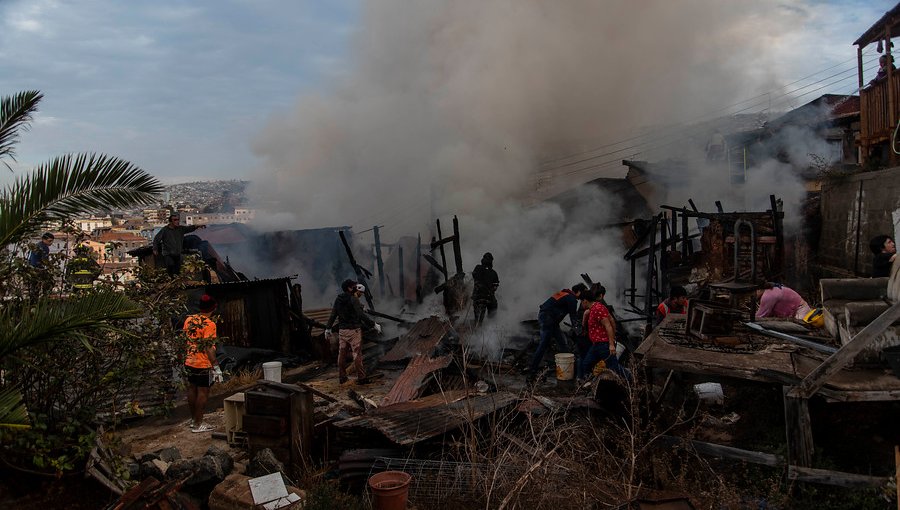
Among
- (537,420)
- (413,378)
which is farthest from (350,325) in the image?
(537,420)

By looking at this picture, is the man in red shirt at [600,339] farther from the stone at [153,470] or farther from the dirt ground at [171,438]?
the stone at [153,470]

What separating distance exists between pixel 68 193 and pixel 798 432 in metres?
5.65

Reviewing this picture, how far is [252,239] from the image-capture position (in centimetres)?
2042

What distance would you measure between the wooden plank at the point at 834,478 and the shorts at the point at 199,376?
5597 mm

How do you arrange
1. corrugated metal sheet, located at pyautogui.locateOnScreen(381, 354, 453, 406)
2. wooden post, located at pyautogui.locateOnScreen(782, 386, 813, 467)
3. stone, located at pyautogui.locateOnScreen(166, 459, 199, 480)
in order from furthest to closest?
corrugated metal sheet, located at pyautogui.locateOnScreen(381, 354, 453, 406) → stone, located at pyautogui.locateOnScreen(166, 459, 199, 480) → wooden post, located at pyautogui.locateOnScreen(782, 386, 813, 467)

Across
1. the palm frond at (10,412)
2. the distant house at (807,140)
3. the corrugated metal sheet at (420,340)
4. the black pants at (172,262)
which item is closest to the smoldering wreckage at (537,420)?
the corrugated metal sheet at (420,340)

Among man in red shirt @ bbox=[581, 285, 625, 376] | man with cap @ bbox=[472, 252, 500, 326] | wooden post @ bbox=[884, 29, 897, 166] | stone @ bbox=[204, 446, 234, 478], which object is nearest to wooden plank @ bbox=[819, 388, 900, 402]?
man in red shirt @ bbox=[581, 285, 625, 376]

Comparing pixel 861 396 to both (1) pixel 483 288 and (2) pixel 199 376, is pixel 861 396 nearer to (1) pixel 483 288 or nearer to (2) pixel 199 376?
(2) pixel 199 376

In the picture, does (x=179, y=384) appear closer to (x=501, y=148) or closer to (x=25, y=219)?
(x=25, y=219)

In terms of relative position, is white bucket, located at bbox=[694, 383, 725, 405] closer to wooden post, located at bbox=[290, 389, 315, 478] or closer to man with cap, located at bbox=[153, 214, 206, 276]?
wooden post, located at bbox=[290, 389, 315, 478]

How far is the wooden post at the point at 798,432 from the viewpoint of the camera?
432 centimetres

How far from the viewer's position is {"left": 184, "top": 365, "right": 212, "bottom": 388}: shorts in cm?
615

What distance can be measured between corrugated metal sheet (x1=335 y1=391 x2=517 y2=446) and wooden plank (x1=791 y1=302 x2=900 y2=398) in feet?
7.75

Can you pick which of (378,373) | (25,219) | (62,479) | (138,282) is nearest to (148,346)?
(138,282)
